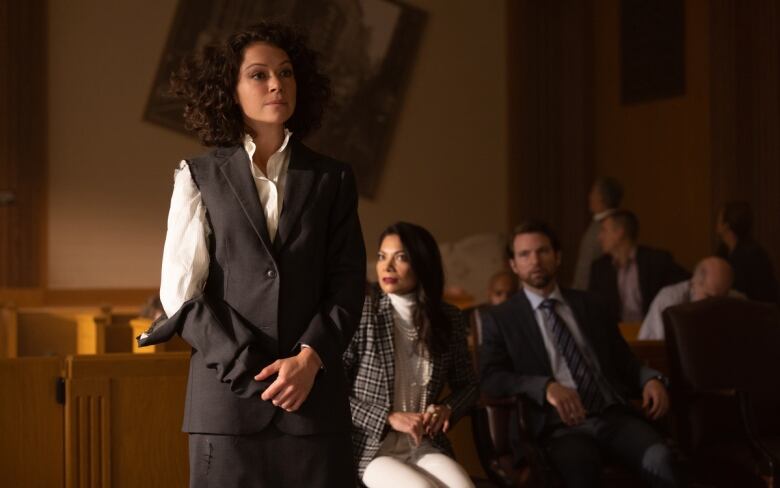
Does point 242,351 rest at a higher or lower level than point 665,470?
higher

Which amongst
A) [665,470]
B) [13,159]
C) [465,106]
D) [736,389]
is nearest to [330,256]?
[665,470]

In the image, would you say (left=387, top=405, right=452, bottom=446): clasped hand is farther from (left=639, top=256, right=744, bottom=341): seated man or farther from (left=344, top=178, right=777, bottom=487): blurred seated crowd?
(left=639, top=256, right=744, bottom=341): seated man

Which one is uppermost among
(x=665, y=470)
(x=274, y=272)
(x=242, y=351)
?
(x=274, y=272)

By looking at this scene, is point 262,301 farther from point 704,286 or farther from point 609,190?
point 609,190

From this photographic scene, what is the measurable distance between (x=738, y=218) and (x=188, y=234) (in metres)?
5.63

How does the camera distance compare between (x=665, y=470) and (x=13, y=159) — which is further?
(x=13, y=159)

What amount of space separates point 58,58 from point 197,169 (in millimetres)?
7960

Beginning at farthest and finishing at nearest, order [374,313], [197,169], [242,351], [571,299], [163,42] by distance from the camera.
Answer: [163,42], [571,299], [374,313], [197,169], [242,351]

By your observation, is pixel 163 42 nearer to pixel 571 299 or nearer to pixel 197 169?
pixel 571 299

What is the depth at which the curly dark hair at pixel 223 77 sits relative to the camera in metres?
2.23

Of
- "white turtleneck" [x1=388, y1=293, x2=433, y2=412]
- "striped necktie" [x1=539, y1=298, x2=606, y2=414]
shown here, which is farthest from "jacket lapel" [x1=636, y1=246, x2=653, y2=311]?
"white turtleneck" [x1=388, y1=293, x2=433, y2=412]

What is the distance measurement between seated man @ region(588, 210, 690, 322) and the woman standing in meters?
5.04

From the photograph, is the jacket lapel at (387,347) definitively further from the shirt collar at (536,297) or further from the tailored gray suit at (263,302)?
the tailored gray suit at (263,302)

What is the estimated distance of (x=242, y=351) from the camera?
6.72 feet
